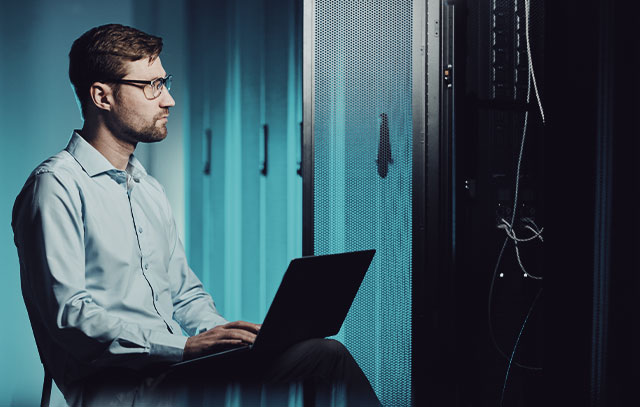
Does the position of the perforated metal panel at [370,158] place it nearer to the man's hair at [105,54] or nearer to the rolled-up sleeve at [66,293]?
the man's hair at [105,54]

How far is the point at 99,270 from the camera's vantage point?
1.26 meters

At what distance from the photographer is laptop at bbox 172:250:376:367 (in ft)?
3.57

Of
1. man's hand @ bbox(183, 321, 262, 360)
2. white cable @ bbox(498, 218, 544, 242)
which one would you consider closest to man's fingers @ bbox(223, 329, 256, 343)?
man's hand @ bbox(183, 321, 262, 360)

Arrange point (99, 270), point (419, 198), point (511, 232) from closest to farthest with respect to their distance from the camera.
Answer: point (99, 270) → point (419, 198) → point (511, 232)

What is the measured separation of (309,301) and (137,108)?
0.72 metres

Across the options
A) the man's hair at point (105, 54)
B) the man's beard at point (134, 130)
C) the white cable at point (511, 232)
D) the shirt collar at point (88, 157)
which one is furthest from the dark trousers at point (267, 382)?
the white cable at point (511, 232)

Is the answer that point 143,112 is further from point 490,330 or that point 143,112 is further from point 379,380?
point 490,330

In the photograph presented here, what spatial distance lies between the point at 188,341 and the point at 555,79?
99 centimetres

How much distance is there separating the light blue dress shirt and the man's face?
0.30 feet

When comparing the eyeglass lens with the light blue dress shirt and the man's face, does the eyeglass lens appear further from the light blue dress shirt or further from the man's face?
the light blue dress shirt

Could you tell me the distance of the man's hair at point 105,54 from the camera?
1.45 meters

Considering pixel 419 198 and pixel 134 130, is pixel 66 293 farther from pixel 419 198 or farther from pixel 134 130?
pixel 419 198

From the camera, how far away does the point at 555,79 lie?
49.2 inches

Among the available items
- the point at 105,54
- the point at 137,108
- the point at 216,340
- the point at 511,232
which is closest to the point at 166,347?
the point at 216,340
